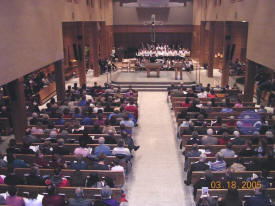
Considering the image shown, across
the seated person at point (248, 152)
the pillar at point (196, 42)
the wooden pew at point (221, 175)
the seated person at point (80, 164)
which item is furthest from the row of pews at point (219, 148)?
the pillar at point (196, 42)

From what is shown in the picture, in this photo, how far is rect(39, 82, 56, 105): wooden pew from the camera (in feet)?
53.8

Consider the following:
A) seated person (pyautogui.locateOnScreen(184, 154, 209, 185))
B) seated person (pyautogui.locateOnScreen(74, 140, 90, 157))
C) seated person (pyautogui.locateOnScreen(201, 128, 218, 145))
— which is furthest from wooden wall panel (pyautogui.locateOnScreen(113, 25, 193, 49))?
seated person (pyautogui.locateOnScreen(184, 154, 209, 185))

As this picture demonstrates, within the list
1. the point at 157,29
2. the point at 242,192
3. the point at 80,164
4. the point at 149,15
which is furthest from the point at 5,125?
the point at 149,15

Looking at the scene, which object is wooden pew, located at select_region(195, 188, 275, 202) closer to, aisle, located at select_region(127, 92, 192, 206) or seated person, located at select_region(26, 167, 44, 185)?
aisle, located at select_region(127, 92, 192, 206)

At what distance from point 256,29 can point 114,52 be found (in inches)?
656

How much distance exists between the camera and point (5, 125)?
12070 mm

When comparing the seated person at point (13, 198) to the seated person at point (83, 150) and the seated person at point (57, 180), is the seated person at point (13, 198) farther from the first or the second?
the seated person at point (83, 150)

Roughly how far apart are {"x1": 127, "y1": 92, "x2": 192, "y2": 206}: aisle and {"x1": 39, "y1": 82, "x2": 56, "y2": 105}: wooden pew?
5089 mm

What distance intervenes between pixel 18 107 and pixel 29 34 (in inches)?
92.3

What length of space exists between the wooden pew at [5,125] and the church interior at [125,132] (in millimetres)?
36

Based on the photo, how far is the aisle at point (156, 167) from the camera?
25.5ft

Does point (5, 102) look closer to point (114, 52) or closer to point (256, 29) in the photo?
point (256, 29)

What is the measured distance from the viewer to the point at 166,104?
1641 centimetres

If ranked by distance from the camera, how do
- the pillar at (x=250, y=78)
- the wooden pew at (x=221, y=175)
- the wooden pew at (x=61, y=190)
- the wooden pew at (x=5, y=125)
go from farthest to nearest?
1. the pillar at (x=250, y=78)
2. the wooden pew at (x=5, y=125)
3. the wooden pew at (x=221, y=175)
4. the wooden pew at (x=61, y=190)
